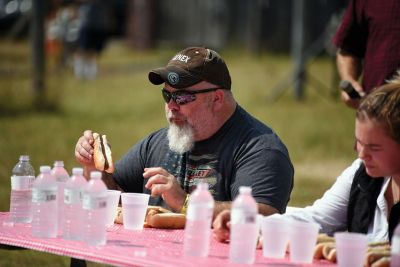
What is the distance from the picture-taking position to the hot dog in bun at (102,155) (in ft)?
14.9

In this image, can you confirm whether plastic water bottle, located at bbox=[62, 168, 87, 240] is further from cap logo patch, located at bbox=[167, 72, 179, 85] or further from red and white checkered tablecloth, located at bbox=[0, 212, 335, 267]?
cap logo patch, located at bbox=[167, 72, 179, 85]

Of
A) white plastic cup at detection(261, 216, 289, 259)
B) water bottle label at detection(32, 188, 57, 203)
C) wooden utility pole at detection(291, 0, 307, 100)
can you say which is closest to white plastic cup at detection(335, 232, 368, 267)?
white plastic cup at detection(261, 216, 289, 259)

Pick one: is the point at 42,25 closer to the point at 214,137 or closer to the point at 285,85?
the point at 285,85

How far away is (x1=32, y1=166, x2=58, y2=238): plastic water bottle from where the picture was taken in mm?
3977

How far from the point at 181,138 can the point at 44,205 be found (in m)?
0.97

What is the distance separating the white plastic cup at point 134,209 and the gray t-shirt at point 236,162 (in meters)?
0.47

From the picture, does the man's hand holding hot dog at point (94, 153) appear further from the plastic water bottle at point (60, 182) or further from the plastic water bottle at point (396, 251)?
the plastic water bottle at point (396, 251)

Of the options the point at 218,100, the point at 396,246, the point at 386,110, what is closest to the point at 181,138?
the point at 218,100

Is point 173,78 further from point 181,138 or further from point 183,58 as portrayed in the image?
point 181,138

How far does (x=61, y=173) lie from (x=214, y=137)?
37.3 inches

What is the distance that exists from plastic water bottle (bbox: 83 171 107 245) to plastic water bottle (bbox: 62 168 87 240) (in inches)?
2.6

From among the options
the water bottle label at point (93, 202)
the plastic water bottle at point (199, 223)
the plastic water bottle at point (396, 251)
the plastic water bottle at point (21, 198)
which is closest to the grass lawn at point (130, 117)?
the plastic water bottle at point (21, 198)

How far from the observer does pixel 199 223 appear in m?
3.70

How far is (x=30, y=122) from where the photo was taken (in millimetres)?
13852
